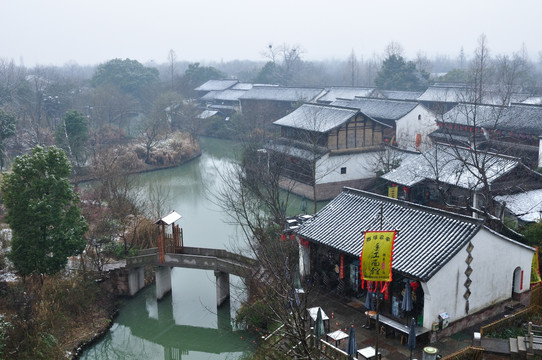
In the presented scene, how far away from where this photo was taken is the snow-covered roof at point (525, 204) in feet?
54.6

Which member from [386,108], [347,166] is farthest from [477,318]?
[386,108]

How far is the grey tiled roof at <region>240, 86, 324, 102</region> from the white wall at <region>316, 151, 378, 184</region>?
1562 centimetres

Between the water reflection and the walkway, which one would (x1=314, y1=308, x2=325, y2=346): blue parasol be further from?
the water reflection

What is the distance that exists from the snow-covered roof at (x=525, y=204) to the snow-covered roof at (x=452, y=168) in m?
0.88

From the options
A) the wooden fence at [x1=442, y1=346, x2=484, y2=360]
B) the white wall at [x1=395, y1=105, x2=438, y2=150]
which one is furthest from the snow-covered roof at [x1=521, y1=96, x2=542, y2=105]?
the wooden fence at [x1=442, y1=346, x2=484, y2=360]

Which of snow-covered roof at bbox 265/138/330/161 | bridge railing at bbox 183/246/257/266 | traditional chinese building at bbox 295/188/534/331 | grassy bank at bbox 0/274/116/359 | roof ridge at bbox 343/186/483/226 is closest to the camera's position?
traditional chinese building at bbox 295/188/534/331

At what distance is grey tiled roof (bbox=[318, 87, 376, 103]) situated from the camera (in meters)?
43.8

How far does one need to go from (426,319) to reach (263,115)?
32883mm

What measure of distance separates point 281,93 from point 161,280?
32.7 m

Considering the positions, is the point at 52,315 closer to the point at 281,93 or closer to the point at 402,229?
the point at 402,229

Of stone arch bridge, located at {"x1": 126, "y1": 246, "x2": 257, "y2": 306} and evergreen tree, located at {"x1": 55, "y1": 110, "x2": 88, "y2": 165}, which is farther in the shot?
evergreen tree, located at {"x1": 55, "y1": 110, "x2": 88, "y2": 165}

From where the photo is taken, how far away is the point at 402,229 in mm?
12445

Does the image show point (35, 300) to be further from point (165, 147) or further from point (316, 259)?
point (165, 147)

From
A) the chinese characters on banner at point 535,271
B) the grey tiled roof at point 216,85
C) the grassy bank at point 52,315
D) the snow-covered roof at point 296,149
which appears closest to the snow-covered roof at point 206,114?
the grey tiled roof at point 216,85
